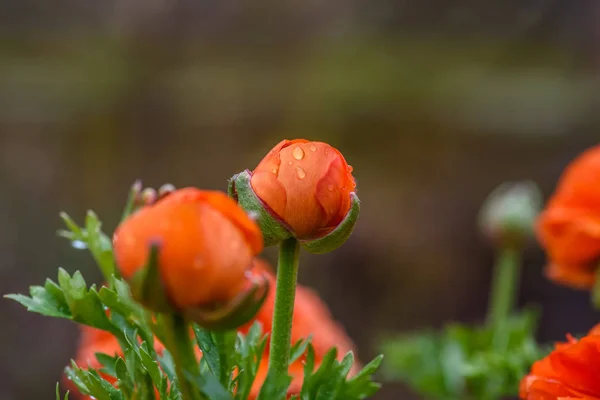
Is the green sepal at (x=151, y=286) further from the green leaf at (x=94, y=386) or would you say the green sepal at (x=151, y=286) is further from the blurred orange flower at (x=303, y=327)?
the blurred orange flower at (x=303, y=327)

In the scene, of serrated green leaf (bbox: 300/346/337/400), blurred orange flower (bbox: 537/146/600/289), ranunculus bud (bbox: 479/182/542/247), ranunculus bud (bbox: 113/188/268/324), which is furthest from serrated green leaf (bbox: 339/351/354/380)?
ranunculus bud (bbox: 479/182/542/247)

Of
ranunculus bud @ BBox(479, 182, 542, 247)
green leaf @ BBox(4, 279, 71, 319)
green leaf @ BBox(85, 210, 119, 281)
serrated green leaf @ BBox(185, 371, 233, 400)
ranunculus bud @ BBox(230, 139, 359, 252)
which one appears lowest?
serrated green leaf @ BBox(185, 371, 233, 400)

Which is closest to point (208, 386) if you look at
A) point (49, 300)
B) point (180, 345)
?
point (180, 345)

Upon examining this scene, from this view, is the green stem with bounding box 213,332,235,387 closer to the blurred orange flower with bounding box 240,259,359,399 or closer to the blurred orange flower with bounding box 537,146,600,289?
the blurred orange flower with bounding box 240,259,359,399

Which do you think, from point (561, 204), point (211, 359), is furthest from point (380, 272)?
point (211, 359)

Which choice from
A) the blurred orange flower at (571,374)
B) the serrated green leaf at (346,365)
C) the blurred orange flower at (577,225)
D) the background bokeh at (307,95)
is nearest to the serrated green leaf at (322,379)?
the serrated green leaf at (346,365)

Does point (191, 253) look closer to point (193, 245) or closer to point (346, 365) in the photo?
point (193, 245)
